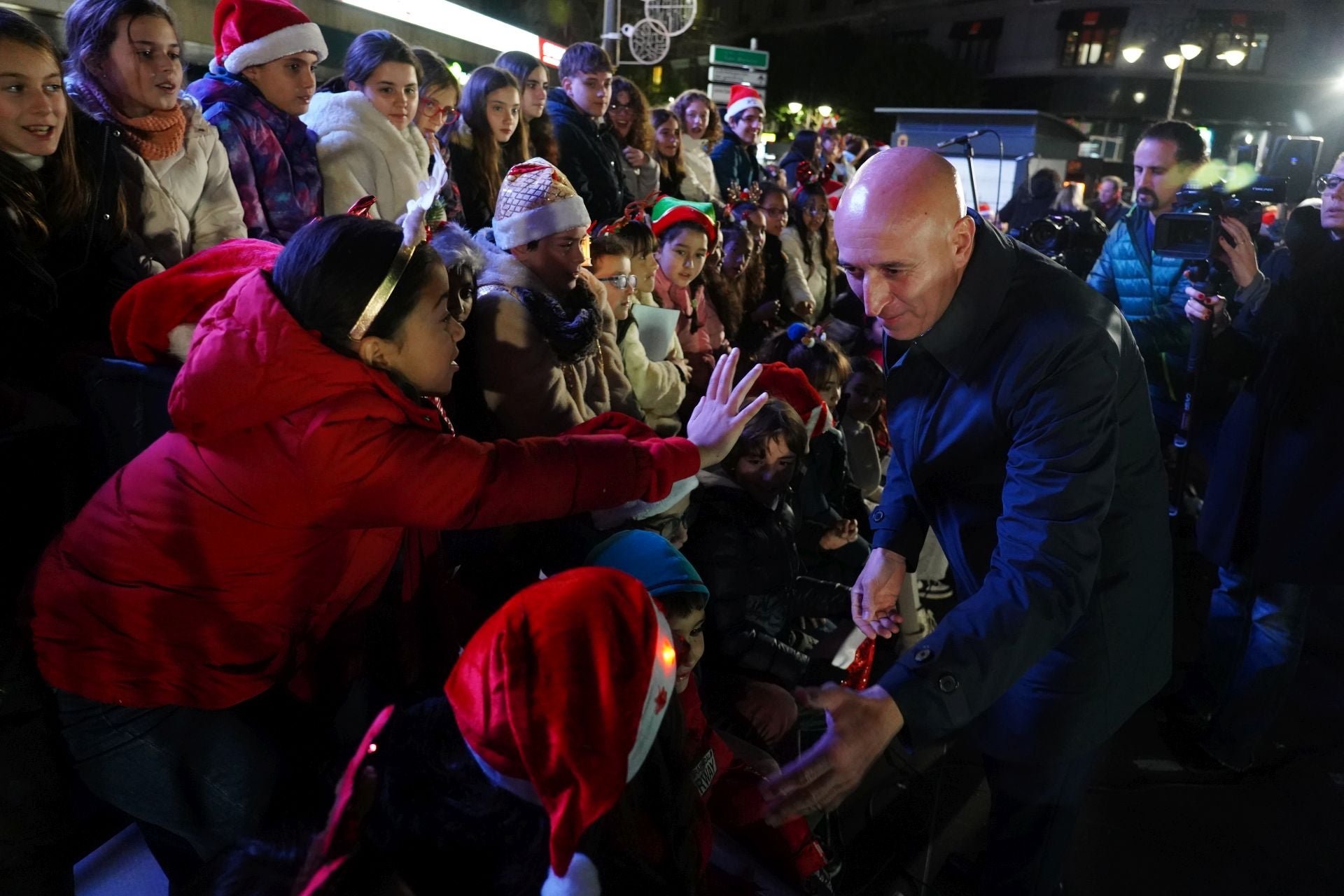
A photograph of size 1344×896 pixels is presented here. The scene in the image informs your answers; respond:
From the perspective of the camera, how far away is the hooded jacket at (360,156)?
3.46 m

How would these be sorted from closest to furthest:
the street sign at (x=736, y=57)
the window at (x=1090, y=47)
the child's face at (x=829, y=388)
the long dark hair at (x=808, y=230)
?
the child's face at (x=829, y=388), the long dark hair at (x=808, y=230), the street sign at (x=736, y=57), the window at (x=1090, y=47)

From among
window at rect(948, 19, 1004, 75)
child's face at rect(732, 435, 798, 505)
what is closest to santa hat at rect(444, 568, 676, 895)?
child's face at rect(732, 435, 798, 505)

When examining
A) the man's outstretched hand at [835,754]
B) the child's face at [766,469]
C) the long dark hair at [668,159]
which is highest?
the long dark hair at [668,159]

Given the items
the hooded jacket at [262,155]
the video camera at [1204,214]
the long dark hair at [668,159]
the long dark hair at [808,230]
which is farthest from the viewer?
the long dark hair at [808,230]

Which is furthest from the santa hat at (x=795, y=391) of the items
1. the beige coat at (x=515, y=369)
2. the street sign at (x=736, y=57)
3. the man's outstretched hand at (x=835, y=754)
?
the street sign at (x=736, y=57)

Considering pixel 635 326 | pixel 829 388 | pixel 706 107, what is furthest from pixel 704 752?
pixel 706 107

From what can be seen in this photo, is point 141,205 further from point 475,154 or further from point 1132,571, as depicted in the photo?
point 1132,571

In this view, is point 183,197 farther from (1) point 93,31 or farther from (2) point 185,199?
(1) point 93,31

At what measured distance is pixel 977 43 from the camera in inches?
1532

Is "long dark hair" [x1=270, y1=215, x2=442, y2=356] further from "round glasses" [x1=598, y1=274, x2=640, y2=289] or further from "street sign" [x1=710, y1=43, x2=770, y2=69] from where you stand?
"street sign" [x1=710, y1=43, x2=770, y2=69]

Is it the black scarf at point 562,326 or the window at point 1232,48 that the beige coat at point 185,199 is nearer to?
the black scarf at point 562,326

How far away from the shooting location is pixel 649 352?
379 centimetres

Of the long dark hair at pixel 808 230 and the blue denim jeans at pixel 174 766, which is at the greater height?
the long dark hair at pixel 808 230

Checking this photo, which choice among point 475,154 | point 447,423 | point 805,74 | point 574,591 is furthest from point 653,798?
point 805,74
